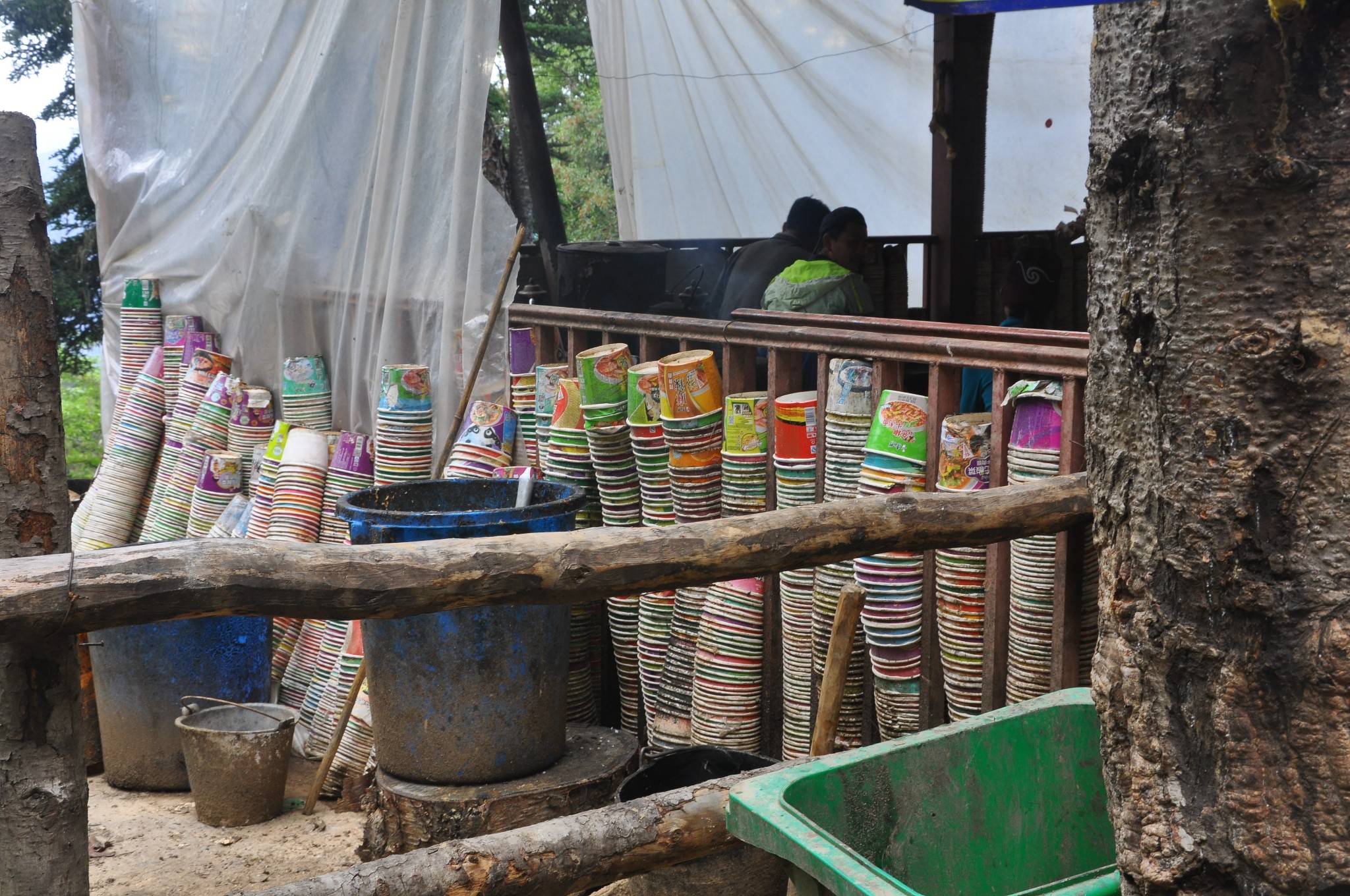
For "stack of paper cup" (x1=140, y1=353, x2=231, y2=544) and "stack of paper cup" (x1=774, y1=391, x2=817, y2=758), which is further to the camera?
"stack of paper cup" (x1=140, y1=353, x2=231, y2=544)

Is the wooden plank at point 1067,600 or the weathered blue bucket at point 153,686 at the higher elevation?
the wooden plank at point 1067,600

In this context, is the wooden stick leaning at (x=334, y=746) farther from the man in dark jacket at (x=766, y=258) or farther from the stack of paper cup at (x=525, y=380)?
the man in dark jacket at (x=766, y=258)

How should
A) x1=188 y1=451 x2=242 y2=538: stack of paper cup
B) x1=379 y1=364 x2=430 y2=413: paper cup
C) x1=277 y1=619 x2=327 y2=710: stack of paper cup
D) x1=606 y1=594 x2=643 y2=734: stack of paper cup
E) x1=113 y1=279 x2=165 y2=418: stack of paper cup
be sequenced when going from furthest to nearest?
1. x1=113 y1=279 x2=165 y2=418: stack of paper cup
2. x1=188 y1=451 x2=242 y2=538: stack of paper cup
3. x1=277 y1=619 x2=327 y2=710: stack of paper cup
4. x1=379 y1=364 x2=430 y2=413: paper cup
5. x1=606 y1=594 x2=643 y2=734: stack of paper cup

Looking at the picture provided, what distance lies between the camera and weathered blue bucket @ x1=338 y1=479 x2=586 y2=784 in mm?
3607

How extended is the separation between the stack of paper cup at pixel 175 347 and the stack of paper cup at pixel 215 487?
3.47ft

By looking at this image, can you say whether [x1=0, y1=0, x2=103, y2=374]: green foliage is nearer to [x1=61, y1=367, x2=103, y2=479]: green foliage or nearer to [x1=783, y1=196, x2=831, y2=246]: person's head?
[x1=61, y1=367, x2=103, y2=479]: green foliage

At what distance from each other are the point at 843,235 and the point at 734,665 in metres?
2.62

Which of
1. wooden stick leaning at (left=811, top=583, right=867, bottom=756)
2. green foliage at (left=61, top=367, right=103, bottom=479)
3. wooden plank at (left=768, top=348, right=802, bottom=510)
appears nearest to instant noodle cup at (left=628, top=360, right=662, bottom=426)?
wooden plank at (left=768, top=348, right=802, bottom=510)

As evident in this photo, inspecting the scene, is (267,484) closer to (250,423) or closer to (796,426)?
(250,423)

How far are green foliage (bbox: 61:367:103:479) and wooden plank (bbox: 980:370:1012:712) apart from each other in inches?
428

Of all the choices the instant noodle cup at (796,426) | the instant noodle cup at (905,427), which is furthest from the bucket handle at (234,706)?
the instant noodle cup at (905,427)

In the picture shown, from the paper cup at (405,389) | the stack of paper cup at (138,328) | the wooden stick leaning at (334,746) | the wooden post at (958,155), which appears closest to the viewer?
the wooden stick leaning at (334,746)

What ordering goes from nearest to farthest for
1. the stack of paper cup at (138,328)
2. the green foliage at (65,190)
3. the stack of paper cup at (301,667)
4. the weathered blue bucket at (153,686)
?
the weathered blue bucket at (153,686) < the stack of paper cup at (301,667) < the stack of paper cup at (138,328) < the green foliage at (65,190)

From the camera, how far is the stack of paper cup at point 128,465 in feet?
22.9
